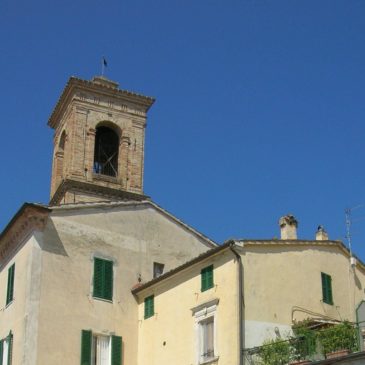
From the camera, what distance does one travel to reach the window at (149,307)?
2995 centimetres

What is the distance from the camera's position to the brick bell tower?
37.8 m

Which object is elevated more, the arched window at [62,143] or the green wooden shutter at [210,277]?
the arched window at [62,143]

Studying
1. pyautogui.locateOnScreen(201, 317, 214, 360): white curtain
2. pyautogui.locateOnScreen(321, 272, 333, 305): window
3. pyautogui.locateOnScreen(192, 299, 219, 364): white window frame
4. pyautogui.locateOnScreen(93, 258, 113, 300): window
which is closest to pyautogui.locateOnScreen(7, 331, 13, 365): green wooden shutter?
pyautogui.locateOnScreen(93, 258, 113, 300): window

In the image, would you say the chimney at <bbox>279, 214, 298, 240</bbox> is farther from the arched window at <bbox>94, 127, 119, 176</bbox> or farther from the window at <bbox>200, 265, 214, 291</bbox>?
the arched window at <bbox>94, 127, 119, 176</bbox>

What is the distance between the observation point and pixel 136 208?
3306cm

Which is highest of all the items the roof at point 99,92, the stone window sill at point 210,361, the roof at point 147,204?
the roof at point 99,92

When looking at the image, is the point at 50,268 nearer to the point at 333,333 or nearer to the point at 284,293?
the point at 284,293

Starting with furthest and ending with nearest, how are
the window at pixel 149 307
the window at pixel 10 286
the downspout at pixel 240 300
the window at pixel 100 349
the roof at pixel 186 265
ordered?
the window at pixel 10 286
the window at pixel 149 307
the window at pixel 100 349
the roof at pixel 186 265
the downspout at pixel 240 300

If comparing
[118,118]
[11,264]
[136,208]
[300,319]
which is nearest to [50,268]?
[11,264]

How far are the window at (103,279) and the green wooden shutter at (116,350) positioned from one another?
1561mm

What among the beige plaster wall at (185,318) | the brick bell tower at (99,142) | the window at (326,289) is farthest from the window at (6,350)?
the window at (326,289)

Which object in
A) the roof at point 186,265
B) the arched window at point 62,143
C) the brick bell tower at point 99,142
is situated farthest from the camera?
the arched window at point 62,143

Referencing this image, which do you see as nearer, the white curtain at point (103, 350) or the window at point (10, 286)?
the white curtain at point (103, 350)

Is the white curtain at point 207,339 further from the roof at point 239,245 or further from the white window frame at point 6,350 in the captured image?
the white window frame at point 6,350
